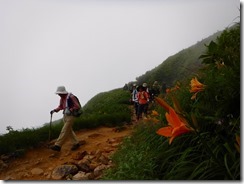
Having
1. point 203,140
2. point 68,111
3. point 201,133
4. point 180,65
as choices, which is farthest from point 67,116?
point 203,140

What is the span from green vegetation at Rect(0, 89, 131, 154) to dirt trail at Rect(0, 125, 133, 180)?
0.47 ft

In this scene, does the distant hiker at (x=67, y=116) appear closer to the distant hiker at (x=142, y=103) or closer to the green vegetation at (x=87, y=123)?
the green vegetation at (x=87, y=123)

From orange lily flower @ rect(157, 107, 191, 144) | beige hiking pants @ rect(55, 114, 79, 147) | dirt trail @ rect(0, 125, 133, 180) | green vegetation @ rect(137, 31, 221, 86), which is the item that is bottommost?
dirt trail @ rect(0, 125, 133, 180)

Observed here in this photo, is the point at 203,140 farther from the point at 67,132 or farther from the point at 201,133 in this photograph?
the point at 67,132

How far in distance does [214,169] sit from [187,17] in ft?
4.52

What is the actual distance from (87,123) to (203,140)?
10.2 feet

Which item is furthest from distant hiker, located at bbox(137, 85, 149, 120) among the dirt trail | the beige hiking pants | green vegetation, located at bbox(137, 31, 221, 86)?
the beige hiking pants

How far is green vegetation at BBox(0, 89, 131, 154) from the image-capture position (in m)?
3.21

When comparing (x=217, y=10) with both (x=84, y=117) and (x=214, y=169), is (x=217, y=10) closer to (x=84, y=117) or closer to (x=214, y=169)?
(x=214, y=169)

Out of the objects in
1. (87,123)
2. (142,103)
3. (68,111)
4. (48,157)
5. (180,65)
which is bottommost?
(48,157)

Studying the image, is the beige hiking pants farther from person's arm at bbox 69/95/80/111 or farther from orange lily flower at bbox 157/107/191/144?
orange lily flower at bbox 157/107/191/144

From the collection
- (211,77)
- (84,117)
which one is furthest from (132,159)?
(84,117)

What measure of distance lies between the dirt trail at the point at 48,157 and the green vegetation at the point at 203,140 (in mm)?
725

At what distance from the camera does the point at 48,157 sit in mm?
3113
